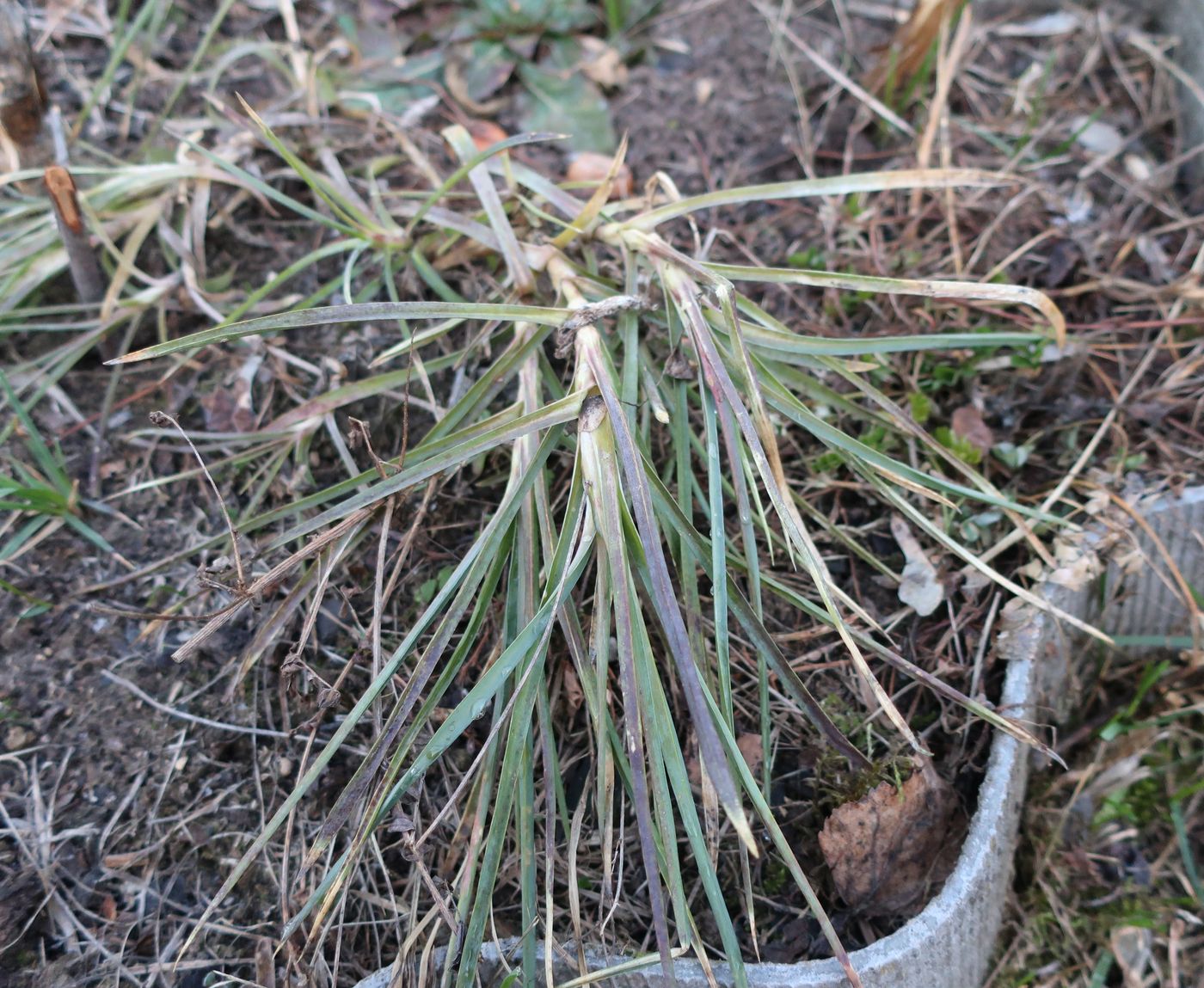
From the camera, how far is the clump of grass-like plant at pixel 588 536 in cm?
110

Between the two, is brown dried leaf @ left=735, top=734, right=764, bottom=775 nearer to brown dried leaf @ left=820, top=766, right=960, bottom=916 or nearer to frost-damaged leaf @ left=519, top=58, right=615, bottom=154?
brown dried leaf @ left=820, top=766, right=960, bottom=916

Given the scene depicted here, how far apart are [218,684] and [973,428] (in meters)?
1.34

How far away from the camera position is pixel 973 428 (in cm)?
156

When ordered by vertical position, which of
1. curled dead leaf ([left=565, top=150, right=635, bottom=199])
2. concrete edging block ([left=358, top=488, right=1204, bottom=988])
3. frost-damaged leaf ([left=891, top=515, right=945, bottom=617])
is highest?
curled dead leaf ([left=565, top=150, right=635, bottom=199])

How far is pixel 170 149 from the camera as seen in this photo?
69.4 inches

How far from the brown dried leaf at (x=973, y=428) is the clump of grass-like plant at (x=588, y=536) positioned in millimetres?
85

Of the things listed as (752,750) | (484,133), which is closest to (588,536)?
(752,750)

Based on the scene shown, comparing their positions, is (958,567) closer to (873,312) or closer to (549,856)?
(873,312)

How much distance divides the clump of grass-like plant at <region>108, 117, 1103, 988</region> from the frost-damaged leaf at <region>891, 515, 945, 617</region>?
6cm

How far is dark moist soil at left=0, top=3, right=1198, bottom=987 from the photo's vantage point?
1.23 m

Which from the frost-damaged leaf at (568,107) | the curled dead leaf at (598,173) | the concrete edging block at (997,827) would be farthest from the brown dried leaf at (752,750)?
the frost-damaged leaf at (568,107)

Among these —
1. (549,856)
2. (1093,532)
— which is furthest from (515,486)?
(1093,532)

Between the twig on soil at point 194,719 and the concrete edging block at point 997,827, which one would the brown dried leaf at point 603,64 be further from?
the twig on soil at point 194,719

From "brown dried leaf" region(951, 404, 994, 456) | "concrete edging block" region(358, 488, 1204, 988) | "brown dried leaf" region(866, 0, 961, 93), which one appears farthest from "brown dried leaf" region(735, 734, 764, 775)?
"brown dried leaf" region(866, 0, 961, 93)
